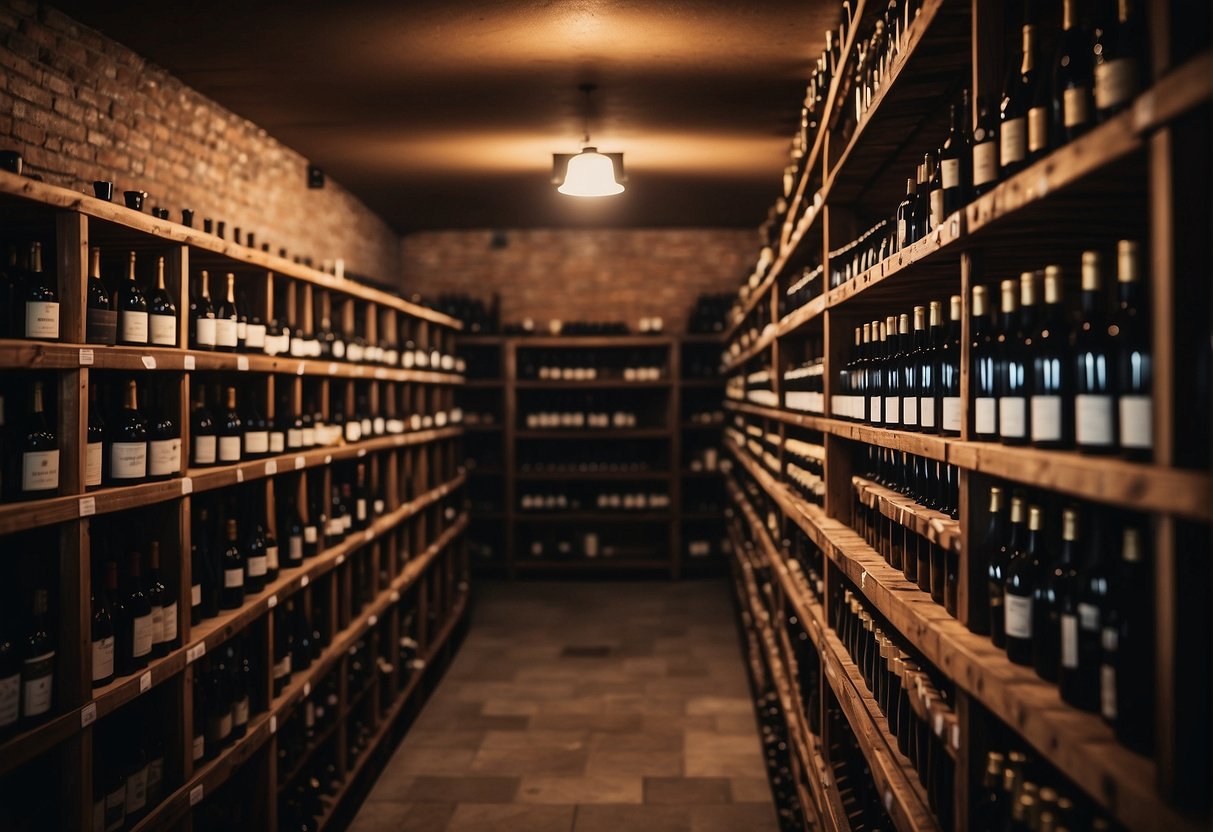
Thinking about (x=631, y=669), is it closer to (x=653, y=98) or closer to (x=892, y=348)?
(x=653, y=98)

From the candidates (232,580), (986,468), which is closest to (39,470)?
(232,580)

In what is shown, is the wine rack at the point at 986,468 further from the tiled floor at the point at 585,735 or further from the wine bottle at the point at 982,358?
the tiled floor at the point at 585,735

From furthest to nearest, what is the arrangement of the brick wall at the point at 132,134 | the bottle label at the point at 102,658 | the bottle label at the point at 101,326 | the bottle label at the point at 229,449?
the brick wall at the point at 132,134 < the bottle label at the point at 229,449 < the bottle label at the point at 101,326 < the bottle label at the point at 102,658

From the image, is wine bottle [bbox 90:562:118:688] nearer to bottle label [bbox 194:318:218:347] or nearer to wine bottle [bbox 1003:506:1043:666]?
bottle label [bbox 194:318:218:347]

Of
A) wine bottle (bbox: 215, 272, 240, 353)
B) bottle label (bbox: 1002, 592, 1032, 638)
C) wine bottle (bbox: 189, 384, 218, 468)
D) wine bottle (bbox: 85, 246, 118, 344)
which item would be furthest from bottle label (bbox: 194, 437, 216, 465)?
bottle label (bbox: 1002, 592, 1032, 638)

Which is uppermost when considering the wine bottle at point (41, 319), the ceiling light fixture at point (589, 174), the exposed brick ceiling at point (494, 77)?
the exposed brick ceiling at point (494, 77)

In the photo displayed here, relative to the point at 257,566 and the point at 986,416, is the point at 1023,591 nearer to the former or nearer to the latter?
the point at 986,416

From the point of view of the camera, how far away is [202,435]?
11.0ft

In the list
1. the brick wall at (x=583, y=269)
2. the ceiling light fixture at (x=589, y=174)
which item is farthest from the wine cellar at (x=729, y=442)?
the brick wall at (x=583, y=269)

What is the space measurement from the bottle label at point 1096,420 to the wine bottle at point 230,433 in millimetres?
2816

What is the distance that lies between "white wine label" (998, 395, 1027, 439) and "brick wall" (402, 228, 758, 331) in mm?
7956

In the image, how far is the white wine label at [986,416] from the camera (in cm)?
177

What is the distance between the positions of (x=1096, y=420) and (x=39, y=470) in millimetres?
2246

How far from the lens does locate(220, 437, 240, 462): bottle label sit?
3.35 m
